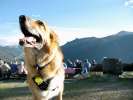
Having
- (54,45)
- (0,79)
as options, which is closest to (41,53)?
(54,45)

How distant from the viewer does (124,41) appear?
141m

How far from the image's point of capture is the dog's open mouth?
21.7 feet

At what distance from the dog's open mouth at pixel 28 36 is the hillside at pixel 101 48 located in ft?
346

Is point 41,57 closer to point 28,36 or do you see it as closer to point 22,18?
point 28,36

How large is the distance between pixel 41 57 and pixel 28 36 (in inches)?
20.7

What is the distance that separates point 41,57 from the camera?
716 cm

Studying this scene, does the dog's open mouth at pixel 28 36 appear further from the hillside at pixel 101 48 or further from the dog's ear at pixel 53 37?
the hillside at pixel 101 48

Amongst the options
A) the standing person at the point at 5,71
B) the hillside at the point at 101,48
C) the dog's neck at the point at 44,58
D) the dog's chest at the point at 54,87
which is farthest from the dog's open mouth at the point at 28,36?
the hillside at the point at 101,48

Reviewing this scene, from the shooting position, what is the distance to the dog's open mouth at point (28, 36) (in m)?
6.62

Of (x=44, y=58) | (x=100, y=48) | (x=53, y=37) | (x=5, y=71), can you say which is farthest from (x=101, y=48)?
(x=44, y=58)

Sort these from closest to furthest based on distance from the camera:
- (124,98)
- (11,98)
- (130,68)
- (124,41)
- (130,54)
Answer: (124,98) < (11,98) < (130,68) < (130,54) < (124,41)

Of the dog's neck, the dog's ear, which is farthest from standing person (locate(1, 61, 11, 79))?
the dog's neck

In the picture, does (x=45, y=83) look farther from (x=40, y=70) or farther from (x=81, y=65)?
(x=81, y=65)

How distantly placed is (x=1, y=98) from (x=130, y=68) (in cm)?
2248
